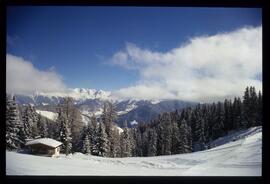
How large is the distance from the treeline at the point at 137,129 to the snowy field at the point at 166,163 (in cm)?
9

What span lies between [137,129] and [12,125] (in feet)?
4.94

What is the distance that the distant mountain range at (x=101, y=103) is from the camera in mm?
4877

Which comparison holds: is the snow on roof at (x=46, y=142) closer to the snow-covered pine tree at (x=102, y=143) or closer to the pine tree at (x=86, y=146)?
the pine tree at (x=86, y=146)

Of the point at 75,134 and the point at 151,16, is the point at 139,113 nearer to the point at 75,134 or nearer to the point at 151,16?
the point at 75,134

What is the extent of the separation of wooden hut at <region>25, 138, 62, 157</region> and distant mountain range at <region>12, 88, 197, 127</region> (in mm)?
394

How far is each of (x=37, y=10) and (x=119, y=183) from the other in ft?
7.50

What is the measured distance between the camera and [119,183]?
15.8 feet

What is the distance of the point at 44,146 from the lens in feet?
16.2

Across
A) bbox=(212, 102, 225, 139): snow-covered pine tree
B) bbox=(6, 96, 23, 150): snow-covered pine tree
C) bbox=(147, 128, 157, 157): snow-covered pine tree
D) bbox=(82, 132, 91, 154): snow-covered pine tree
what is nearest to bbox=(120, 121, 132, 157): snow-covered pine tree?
bbox=(147, 128, 157, 157): snow-covered pine tree

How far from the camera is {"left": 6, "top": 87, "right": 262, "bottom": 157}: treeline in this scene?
4.91 meters

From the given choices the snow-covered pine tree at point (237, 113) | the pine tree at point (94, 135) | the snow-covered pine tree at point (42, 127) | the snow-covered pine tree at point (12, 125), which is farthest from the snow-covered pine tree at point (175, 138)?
the snow-covered pine tree at point (12, 125)

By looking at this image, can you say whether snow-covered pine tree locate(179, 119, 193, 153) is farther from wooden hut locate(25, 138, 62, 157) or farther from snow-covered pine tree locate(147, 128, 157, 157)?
wooden hut locate(25, 138, 62, 157)

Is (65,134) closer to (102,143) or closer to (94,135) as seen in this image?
(94,135)
